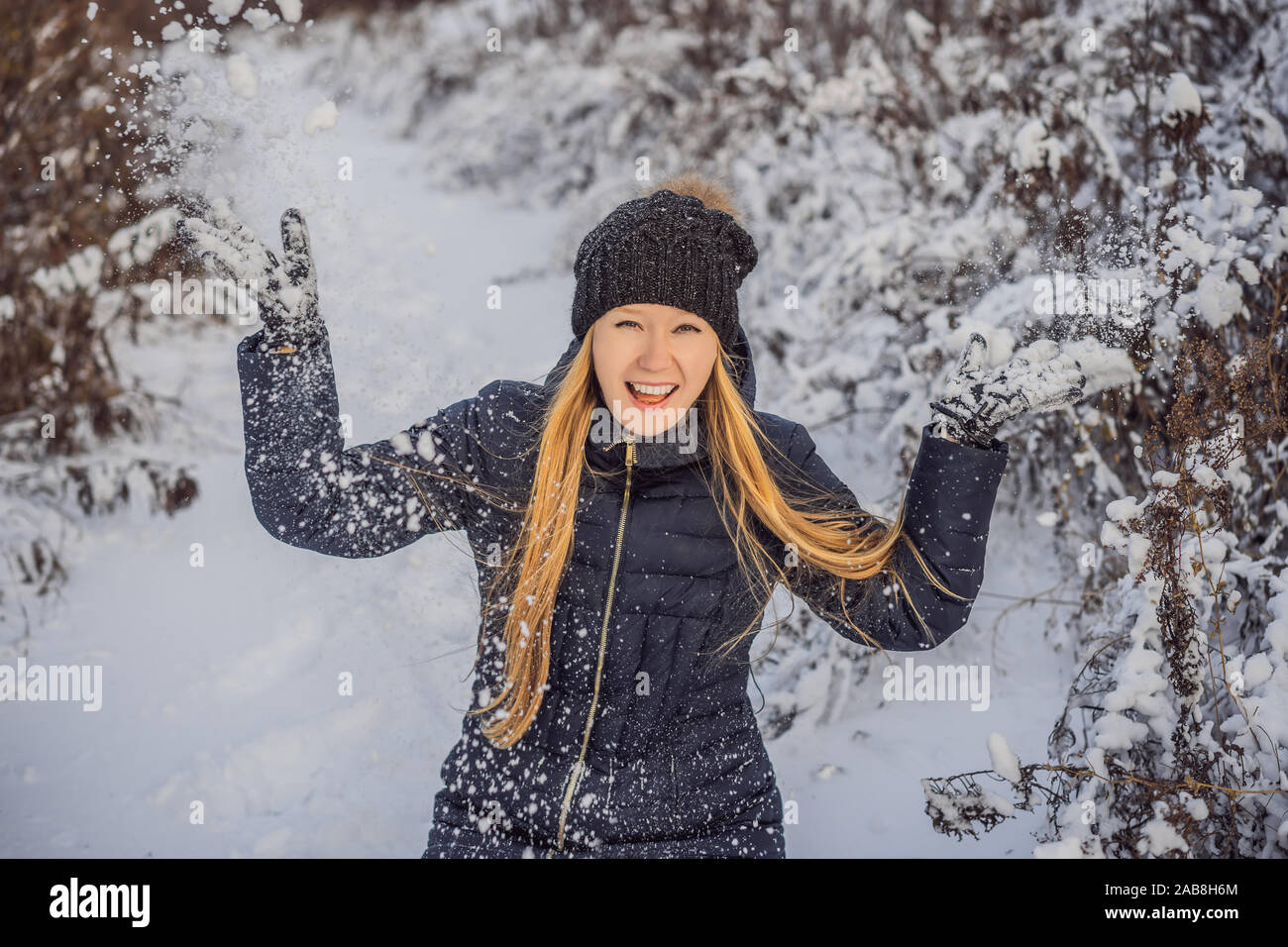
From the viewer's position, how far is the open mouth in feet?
5.99

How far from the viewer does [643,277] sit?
1.83 meters

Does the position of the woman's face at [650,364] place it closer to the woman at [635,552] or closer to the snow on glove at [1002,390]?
the woman at [635,552]

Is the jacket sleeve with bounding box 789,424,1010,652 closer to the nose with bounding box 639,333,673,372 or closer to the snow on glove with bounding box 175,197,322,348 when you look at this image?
the nose with bounding box 639,333,673,372

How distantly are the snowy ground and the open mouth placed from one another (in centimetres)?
54

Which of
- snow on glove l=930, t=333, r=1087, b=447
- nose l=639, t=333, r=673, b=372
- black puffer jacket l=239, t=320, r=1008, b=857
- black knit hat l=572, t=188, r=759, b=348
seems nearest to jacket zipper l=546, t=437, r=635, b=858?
black puffer jacket l=239, t=320, r=1008, b=857

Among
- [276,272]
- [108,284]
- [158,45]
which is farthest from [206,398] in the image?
[276,272]

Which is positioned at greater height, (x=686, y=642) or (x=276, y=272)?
(x=276, y=272)

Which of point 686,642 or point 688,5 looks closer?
point 686,642

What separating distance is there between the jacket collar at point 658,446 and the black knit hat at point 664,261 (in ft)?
0.35

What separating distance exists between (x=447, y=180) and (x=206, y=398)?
3402 millimetres

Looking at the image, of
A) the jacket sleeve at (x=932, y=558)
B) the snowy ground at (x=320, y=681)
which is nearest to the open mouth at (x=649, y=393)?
the jacket sleeve at (x=932, y=558)

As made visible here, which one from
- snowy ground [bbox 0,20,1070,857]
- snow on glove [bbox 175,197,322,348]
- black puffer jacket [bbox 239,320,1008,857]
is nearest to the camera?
snow on glove [bbox 175,197,322,348]

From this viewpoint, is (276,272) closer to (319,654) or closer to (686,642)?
(686,642)

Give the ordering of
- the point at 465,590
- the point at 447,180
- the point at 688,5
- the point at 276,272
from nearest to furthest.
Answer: the point at 276,272
the point at 465,590
the point at 688,5
the point at 447,180
